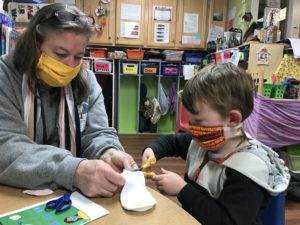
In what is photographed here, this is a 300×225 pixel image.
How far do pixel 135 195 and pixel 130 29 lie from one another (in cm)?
410

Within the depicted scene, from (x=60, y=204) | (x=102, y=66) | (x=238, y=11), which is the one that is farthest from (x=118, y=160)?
(x=238, y=11)

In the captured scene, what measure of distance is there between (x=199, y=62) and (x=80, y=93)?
3.81m

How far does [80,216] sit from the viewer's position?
657 millimetres

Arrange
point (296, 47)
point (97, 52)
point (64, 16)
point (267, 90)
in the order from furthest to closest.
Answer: point (97, 52) < point (296, 47) < point (267, 90) < point (64, 16)

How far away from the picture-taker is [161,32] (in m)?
4.61

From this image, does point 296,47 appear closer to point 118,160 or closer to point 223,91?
point 223,91

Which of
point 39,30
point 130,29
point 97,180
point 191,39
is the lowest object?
point 97,180

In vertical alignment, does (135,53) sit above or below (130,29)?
below

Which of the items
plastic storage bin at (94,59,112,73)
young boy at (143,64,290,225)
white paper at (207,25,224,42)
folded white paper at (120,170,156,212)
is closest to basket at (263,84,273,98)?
young boy at (143,64,290,225)

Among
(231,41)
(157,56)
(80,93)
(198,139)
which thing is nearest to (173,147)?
(198,139)

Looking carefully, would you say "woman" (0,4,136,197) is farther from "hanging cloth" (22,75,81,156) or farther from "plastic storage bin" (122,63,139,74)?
"plastic storage bin" (122,63,139,74)

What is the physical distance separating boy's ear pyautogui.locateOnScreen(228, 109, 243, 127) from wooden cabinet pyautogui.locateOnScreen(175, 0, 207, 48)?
3.93 metres

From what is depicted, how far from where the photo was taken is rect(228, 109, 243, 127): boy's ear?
87 centimetres

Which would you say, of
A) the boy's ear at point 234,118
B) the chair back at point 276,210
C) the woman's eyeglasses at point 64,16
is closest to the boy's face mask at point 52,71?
the woman's eyeglasses at point 64,16
